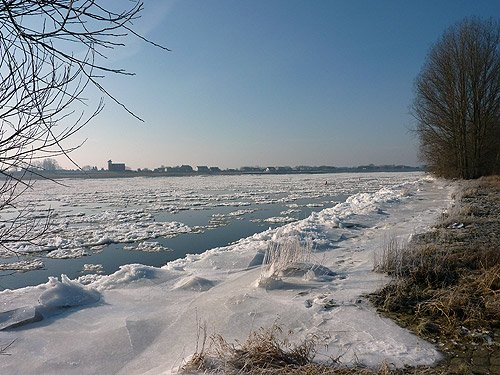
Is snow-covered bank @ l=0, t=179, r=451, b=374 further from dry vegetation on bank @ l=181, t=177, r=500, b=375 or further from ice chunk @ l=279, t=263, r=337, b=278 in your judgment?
dry vegetation on bank @ l=181, t=177, r=500, b=375

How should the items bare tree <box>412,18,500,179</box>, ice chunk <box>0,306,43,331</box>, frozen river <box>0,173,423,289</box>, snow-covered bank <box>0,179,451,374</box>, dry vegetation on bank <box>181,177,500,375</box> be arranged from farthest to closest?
bare tree <box>412,18,500,179</box> → frozen river <box>0,173,423,289</box> → ice chunk <box>0,306,43,331</box> → snow-covered bank <box>0,179,451,374</box> → dry vegetation on bank <box>181,177,500,375</box>

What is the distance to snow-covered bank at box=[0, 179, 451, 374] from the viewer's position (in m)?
4.29

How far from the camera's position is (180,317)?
17.9 feet

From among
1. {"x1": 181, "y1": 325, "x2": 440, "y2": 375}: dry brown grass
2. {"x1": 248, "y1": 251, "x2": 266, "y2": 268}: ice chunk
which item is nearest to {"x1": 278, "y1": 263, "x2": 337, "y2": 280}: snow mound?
{"x1": 248, "y1": 251, "x2": 266, "y2": 268}: ice chunk

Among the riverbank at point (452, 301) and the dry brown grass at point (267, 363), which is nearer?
the dry brown grass at point (267, 363)

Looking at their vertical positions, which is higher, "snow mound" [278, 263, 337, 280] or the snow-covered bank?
"snow mound" [278, 263, 337, 280]

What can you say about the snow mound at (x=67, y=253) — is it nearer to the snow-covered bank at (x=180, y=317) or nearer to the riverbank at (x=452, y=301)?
the snow-covered bank at (x=180, y=317)

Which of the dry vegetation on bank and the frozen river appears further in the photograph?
the frozen river

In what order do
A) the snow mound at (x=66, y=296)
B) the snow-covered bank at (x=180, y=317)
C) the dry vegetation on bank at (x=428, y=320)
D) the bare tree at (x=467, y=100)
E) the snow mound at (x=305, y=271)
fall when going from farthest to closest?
the bare tree at (x=467, y=100), the snow mound at (x=305, y=271), the snow mound at (x=66, y=296), the snow-covered bank at (x=180, y=317), the dry vegetation on bank at (x=428, y=320)

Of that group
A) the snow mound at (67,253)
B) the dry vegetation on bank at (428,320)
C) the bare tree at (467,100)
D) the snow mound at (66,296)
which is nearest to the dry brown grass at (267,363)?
the dry vegetation on bank at (428,320)

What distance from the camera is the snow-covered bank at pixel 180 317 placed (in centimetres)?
429

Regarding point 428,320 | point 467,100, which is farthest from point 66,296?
point 467,100

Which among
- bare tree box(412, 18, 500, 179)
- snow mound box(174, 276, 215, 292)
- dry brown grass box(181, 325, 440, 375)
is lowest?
snow mound box(174, 276, 215, 292)

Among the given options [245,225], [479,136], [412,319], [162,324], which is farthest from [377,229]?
[479,136]
